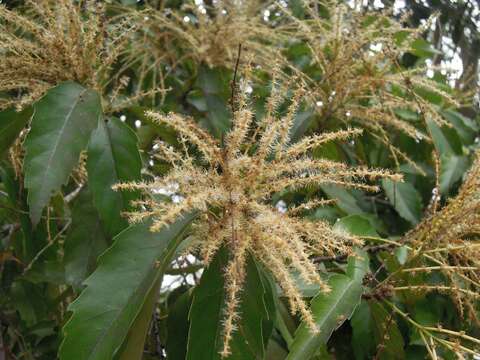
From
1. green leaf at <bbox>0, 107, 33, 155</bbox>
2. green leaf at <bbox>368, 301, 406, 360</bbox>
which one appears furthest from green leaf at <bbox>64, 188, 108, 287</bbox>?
green leaf at <bbox>368, 301, 406, 360</bbox>

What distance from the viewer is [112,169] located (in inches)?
62.4

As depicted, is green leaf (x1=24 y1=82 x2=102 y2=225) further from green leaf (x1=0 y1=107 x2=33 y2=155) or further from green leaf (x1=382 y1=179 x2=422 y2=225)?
green leaf (x1=382 y1=179 x2=422 y2=225)

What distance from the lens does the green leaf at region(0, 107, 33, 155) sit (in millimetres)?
1614

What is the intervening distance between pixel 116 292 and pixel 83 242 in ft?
1.58

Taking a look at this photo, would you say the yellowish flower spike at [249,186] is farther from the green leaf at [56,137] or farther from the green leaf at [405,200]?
the green leaf at [405,200]

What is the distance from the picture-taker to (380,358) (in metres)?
1.90

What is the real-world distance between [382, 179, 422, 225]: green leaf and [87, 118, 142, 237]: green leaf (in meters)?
1.10

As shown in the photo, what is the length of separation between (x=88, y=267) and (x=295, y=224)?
675 mm

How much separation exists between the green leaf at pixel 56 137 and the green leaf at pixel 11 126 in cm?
15

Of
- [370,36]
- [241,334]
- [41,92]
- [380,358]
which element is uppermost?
[370,36]

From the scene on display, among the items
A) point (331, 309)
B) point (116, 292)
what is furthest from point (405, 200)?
point (116, 292)

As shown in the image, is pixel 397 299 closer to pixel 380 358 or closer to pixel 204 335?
pixel 380 358

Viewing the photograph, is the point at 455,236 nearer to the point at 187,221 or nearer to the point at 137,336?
the point at 187,221

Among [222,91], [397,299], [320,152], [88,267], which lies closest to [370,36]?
[320,152]
